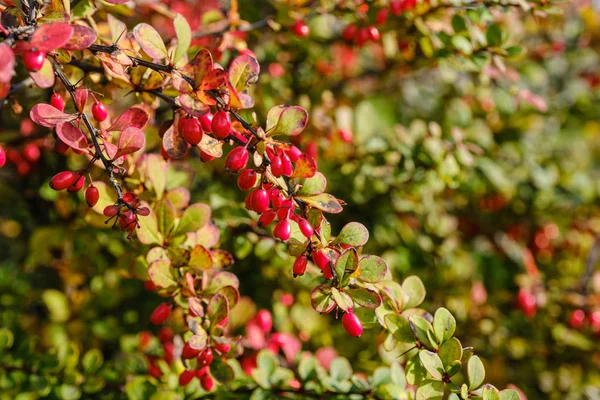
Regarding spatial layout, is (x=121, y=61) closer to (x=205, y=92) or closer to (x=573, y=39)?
(x=205, y=92)

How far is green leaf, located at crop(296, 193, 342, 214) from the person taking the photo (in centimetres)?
90

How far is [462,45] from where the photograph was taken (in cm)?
137

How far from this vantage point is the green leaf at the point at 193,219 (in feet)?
3.39

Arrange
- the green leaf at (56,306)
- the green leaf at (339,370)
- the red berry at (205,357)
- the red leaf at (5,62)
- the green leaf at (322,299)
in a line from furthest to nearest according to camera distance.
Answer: the green leaf at (56,306) < the green leaf at (339,370) < the red berry at (205,357) < the green leaf at (322,299) < the red leaf at (5,62)

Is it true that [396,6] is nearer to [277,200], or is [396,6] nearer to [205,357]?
[277,200]

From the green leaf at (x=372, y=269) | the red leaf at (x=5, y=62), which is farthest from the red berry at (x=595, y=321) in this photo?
the red leaf at (x=5, y=62)

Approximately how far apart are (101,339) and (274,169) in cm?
115

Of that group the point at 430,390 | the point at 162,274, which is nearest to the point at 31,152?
the point at 162,274

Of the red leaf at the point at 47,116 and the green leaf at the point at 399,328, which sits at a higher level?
the red leaf at the point at 47,116

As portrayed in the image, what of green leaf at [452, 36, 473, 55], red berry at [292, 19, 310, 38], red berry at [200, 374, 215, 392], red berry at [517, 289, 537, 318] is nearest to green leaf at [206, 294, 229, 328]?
red berry at [200, 374, 215, 392]

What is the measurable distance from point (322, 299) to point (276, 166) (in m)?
0.22

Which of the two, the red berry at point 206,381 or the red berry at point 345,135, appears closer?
the red berry at point 206,381

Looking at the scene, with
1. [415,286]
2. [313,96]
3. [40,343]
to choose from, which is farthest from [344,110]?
[40,343]

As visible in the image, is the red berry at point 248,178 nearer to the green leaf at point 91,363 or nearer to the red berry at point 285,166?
the red berry at point 285,166
